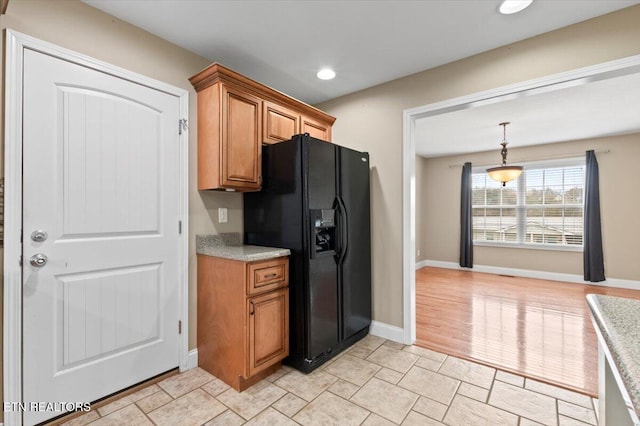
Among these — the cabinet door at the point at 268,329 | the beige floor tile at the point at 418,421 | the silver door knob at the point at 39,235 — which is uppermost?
the silver door knob at the point at 39,235

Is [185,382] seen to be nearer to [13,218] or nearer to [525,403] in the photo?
[13,218]

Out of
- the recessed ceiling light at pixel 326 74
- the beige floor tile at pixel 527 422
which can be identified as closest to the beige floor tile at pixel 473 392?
the beige floor tile at pixel 527 422

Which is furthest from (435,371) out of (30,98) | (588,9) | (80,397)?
(30,98)

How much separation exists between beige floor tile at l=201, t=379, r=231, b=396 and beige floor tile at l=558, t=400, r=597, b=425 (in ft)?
7.09

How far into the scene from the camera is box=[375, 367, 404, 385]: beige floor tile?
7.14 feet

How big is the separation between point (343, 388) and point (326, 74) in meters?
2.62

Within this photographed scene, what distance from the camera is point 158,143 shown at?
2176 millimetres

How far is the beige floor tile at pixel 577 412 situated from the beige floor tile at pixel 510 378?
0.84ft

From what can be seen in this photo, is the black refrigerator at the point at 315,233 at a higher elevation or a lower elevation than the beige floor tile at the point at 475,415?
higher

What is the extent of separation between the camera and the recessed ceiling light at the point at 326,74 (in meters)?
2.70

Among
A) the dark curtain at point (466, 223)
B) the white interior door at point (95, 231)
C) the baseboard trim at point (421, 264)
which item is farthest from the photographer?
the baseboard trim at point (421, 264)

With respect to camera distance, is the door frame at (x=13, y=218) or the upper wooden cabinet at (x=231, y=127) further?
the upper wooden cabinet at (x=231, y=127)

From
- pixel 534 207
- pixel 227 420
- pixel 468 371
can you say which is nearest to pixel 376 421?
pixel 227 420

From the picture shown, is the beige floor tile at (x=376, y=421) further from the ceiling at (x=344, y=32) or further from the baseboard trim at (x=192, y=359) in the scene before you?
the ceiling at (x=344, y=32)
